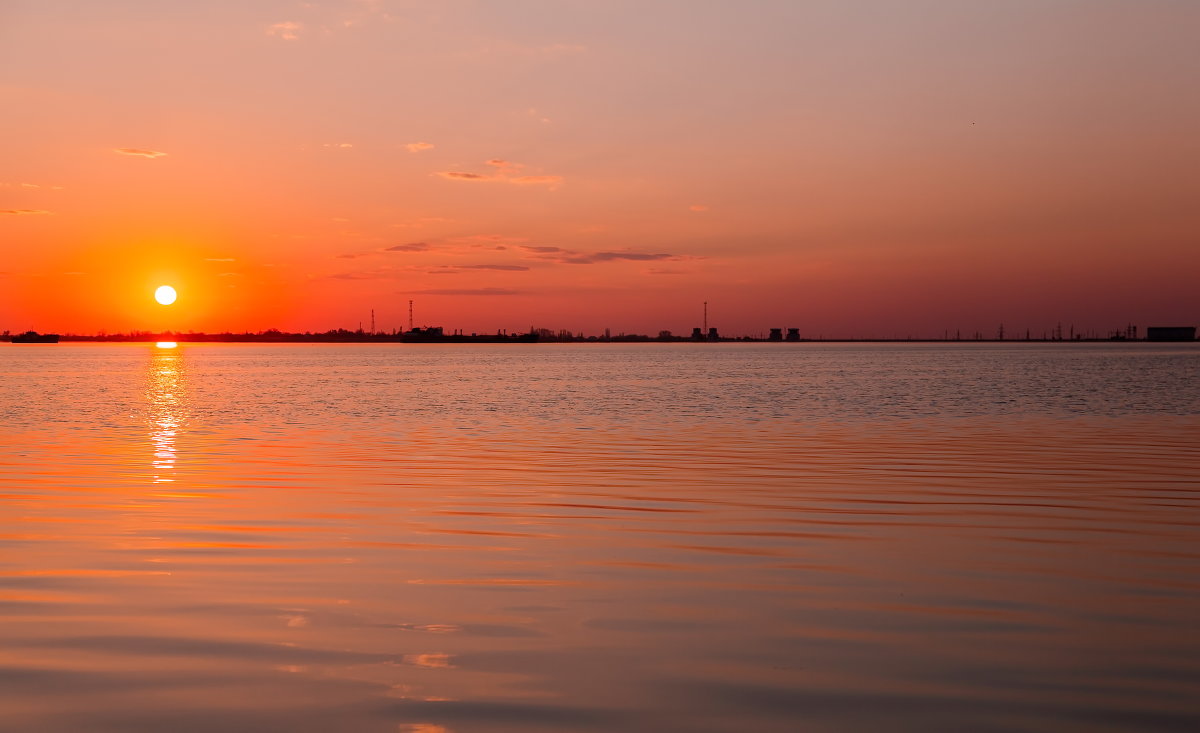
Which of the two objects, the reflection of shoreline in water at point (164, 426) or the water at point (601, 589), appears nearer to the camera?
the water at point (601, 589)

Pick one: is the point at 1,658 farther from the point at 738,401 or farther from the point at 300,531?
the point at 738,401

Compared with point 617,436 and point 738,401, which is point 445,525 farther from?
point 738,401

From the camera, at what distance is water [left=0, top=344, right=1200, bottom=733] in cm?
789

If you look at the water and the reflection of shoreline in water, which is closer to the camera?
the water

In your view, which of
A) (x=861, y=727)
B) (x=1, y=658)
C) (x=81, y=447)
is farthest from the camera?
(x=81, y=447)

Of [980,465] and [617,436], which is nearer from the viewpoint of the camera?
[980,465]

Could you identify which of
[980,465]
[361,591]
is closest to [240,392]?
[980,465]

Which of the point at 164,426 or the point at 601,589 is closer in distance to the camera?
the point at 601,589

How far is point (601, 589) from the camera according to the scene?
11.9 meters

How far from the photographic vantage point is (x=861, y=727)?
7344mm

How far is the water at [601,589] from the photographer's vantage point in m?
7.89

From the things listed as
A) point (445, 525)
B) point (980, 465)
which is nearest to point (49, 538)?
point (445, 525)

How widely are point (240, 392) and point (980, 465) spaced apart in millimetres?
54293

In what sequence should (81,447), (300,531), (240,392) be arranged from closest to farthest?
(300,531), (81,447), (240,392)
